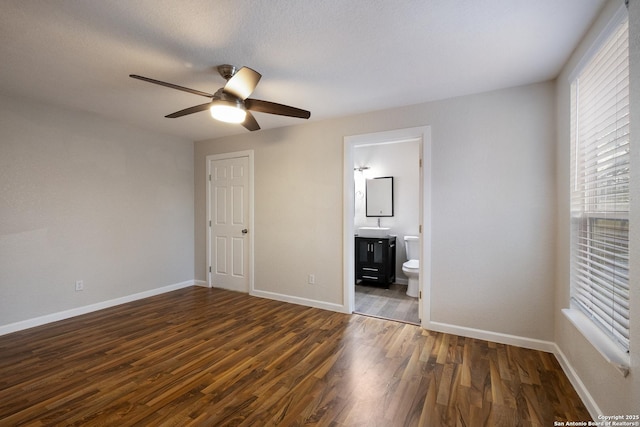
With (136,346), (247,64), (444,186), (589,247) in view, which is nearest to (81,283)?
(136,346)

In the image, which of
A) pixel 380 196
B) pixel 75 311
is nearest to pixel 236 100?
pixel 75 311

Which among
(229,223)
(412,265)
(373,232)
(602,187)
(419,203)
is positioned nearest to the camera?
(602,187)

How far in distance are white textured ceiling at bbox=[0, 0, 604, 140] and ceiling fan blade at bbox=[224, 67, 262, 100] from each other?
24 cm

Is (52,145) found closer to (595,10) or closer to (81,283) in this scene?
(81,283)

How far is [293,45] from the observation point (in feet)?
6.62

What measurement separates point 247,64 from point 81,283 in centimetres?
331

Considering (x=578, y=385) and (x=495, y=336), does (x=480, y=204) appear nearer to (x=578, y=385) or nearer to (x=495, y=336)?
(x=495, y=336)

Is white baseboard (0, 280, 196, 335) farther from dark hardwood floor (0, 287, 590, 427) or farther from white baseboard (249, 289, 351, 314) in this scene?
white baseboard (249, 289, 351, 314)

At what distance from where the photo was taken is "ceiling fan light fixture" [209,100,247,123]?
7.13ft

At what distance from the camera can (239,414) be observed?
68.5 inches

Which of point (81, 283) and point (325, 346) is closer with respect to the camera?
point (325, 346)

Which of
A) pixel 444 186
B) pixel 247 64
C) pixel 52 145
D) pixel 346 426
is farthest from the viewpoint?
pixel 52 145

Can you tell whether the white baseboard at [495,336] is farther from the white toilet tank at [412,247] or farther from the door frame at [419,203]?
the white toilet tank at [412,247]

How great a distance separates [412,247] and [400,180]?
3.91 ft
